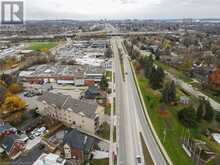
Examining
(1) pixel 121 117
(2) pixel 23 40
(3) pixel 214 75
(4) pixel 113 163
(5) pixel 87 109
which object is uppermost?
(2) pixel 23 40

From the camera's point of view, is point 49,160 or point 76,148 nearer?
point 49,160

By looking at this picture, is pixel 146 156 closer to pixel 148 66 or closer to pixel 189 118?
pixel 189 118

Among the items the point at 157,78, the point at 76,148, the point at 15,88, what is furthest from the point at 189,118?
the point at 15,88

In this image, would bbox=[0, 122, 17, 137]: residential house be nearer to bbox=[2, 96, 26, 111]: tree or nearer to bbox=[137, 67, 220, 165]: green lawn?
bbox=[2, 96, 26, 111]: tree

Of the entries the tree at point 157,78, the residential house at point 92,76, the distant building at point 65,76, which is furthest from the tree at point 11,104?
the tree at point 157,78

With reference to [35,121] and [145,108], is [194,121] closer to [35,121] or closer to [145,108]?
[145,108]

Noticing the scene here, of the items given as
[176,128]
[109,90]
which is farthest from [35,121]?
[176,128]

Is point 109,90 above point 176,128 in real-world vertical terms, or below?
above
